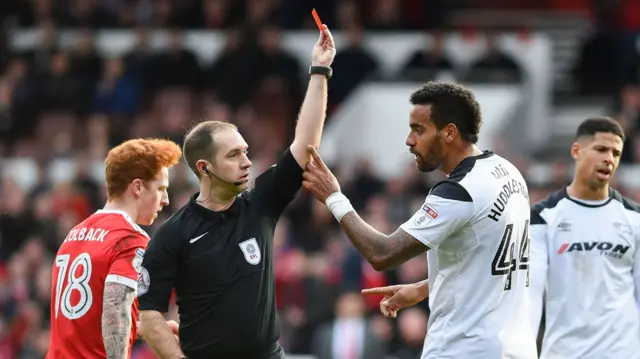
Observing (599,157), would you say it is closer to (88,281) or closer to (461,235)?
(461,235)

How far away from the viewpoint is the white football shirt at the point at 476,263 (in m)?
6.45

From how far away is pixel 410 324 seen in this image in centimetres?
1278

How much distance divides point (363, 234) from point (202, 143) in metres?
1.04

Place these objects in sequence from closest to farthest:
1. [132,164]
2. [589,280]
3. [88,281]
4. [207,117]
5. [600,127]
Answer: [88,281] < [132,164] < [589,280] < [600,127] < [207,117]

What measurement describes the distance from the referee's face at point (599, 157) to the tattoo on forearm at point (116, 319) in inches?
126

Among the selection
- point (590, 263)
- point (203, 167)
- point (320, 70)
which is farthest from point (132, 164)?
point (590, 263)

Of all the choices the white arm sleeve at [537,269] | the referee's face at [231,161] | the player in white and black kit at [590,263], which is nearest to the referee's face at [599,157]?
the player in white and black kit at [590,263]

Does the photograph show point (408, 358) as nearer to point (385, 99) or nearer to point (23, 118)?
point (385, 99)

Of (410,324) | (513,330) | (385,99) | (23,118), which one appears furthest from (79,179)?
(513,330)

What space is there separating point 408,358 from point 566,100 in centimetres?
660

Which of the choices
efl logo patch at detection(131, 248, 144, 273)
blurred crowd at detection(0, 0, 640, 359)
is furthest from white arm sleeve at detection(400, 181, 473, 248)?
blurred crowd at detection(0, 0, 640, 359)

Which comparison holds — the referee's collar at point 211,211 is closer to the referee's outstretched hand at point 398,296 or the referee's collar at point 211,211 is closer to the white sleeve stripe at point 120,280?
the white sleeve stripe at point 120,280

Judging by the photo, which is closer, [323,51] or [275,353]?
[275,353]

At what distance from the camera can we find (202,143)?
22.6 feet
